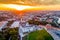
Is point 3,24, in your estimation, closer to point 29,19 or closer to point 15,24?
point 15,24

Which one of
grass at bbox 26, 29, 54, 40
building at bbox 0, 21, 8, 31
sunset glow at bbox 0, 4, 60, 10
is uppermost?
sunset glow at bbox 0, 4, 60, 10

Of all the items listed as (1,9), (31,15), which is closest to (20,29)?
A: (31,15)

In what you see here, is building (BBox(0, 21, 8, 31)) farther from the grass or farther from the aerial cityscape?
the grass

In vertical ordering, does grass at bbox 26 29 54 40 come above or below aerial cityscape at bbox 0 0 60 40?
below

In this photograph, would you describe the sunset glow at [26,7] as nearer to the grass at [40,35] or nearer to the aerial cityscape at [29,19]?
the aerial cityscape at [29,19]

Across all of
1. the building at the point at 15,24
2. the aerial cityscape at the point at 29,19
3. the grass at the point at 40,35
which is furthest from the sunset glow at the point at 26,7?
the grass at the point at 40,35

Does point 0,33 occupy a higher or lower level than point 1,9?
lower

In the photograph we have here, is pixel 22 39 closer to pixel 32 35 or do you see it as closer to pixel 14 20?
pixel 32 35

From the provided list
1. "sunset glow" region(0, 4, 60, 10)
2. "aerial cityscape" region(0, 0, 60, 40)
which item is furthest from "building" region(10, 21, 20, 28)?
"sunset glow" region(0, 4, 60, 10)
